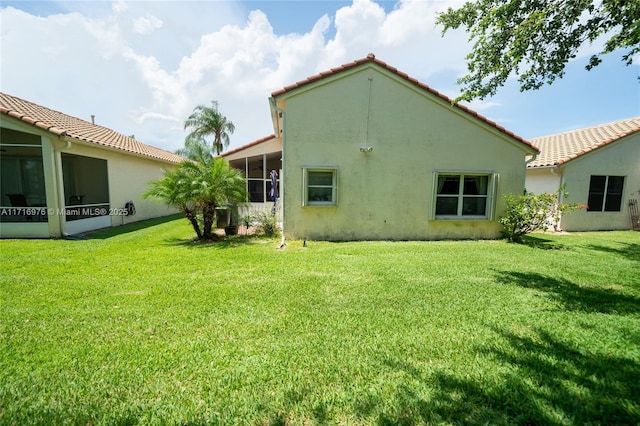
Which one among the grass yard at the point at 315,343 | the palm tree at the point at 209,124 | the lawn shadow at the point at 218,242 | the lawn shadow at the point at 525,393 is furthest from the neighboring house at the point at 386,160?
the palm tree at the point at 209,124

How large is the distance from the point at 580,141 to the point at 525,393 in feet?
61.4

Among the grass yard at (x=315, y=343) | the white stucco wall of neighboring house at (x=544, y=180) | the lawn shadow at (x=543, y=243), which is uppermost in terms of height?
the white stucco wall of neighboring house at (x=544, y=180)

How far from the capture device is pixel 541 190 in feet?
47.6

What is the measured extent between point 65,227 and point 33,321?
8.34 metres

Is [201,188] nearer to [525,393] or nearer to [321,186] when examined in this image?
[321,186]

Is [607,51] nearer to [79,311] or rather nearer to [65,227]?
[79,311]

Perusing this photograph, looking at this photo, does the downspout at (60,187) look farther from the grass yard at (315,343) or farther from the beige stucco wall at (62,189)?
the grass yard at (315,343)

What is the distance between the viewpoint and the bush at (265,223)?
10.6 metres

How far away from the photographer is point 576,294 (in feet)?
16.8

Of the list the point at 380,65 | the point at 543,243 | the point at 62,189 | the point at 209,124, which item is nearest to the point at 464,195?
the point at 543,243

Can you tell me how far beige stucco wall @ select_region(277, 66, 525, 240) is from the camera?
9484 millimetres

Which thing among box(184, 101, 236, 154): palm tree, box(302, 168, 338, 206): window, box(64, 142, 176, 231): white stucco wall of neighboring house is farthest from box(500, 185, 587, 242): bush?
box(184, 101, 236, 154): palm tree

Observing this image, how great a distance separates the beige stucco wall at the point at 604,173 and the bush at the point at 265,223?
45.7 feet

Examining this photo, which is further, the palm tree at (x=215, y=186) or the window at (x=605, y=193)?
the window at (x=605, y=193)
